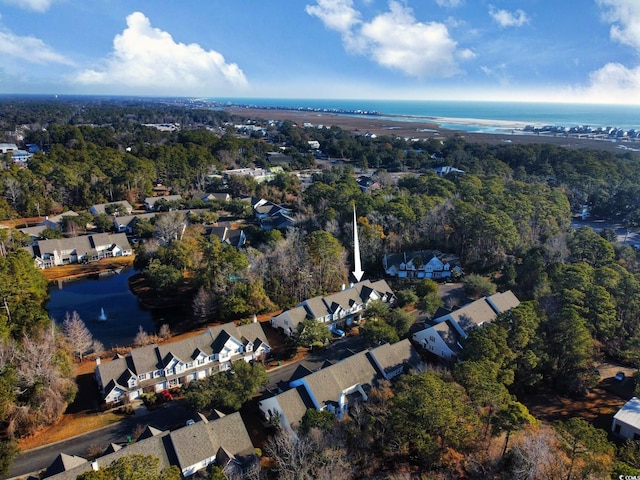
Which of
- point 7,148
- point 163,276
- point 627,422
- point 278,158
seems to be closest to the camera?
point 627,422

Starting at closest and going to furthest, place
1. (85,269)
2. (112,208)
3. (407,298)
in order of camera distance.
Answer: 1. (407,298)
2. (85,269)
3. (112,208)

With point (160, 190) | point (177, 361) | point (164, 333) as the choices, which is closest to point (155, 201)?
point (160, 190)

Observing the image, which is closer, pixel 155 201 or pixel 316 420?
pixel 316 420

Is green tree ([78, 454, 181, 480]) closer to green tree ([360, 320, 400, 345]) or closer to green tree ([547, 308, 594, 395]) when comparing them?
green tree ([360, 320, 400, 345])

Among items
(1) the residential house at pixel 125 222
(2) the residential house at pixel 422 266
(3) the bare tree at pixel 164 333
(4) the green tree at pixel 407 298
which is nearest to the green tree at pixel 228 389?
(3) the bare tree at pixel 164 333

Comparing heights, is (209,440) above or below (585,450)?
below

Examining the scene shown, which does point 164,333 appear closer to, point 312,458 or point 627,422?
point 312,458

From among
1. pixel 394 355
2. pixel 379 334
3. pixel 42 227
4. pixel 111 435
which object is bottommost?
pixel 111 435

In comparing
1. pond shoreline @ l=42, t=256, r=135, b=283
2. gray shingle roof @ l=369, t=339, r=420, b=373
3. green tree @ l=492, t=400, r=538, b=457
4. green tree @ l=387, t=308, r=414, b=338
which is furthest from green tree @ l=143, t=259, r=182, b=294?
green tree @ l=492, t=400, r=538, b=457
